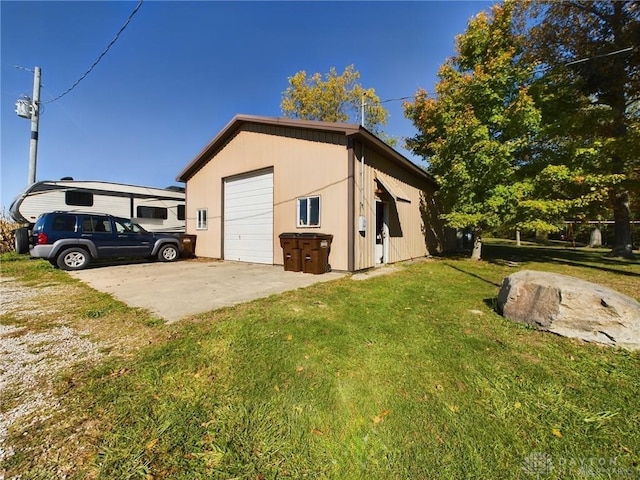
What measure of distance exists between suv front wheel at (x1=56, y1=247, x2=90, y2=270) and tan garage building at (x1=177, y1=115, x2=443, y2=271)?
16.0 feet

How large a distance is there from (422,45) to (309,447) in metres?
15.5

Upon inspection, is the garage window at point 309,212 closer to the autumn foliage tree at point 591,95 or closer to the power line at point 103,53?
the power line at point 103,53

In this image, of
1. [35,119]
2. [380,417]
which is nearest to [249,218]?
[380,417]

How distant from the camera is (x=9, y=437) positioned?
1865 millimetres

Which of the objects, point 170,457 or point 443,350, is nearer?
point 170,457

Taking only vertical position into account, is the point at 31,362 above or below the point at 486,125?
below

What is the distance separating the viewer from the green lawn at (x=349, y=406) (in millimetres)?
1730

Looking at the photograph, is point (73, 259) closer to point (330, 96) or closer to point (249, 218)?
point (249, 218)

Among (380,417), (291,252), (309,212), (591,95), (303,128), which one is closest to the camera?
(380,417)

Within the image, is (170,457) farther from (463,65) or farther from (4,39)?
(4,39)

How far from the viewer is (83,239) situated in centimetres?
891

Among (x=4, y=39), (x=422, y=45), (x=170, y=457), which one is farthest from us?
(x=422, y=45)

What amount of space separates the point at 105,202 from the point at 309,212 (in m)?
11.7

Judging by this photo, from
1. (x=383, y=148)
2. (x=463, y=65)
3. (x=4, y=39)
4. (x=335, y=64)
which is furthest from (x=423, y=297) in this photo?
(x=335, y=64)
